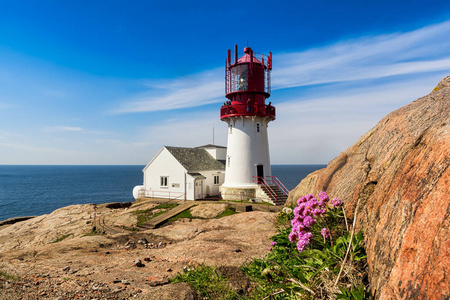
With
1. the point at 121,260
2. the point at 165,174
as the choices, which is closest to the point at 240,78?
the point at 165,174

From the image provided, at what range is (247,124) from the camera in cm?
2723

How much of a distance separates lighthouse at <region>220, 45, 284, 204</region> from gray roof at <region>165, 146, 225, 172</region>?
5011mm

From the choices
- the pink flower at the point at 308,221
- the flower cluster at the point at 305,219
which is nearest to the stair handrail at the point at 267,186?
the flower cluster at the point at 305,219

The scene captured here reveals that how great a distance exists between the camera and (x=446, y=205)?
328 cm

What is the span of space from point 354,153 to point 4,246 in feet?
78.6

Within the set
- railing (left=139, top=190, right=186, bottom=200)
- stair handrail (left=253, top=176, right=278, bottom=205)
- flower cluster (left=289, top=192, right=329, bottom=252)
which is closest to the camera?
flower cluster (left=289, top=192, right=329, bottom=252)

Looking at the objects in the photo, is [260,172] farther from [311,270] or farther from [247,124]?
[311,270]

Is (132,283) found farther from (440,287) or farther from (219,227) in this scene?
(219,227)

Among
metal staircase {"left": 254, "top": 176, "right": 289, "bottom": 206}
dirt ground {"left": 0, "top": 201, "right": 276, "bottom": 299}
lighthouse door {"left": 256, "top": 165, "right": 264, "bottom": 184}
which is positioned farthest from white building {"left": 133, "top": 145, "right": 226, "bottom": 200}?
dirt ground {"left": 0, "top": 201, "right": 276, "bottom": 299}

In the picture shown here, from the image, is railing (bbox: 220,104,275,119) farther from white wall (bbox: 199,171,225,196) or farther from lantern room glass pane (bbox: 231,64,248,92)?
white wall (bbox: 199,171,225,196)

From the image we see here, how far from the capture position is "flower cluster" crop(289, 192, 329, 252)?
535cm

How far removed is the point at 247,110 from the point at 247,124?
1.47 m

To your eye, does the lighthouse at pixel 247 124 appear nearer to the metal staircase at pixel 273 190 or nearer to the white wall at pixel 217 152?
the metal staircase at pixel 273 190

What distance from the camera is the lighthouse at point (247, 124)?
2695 centimetres
